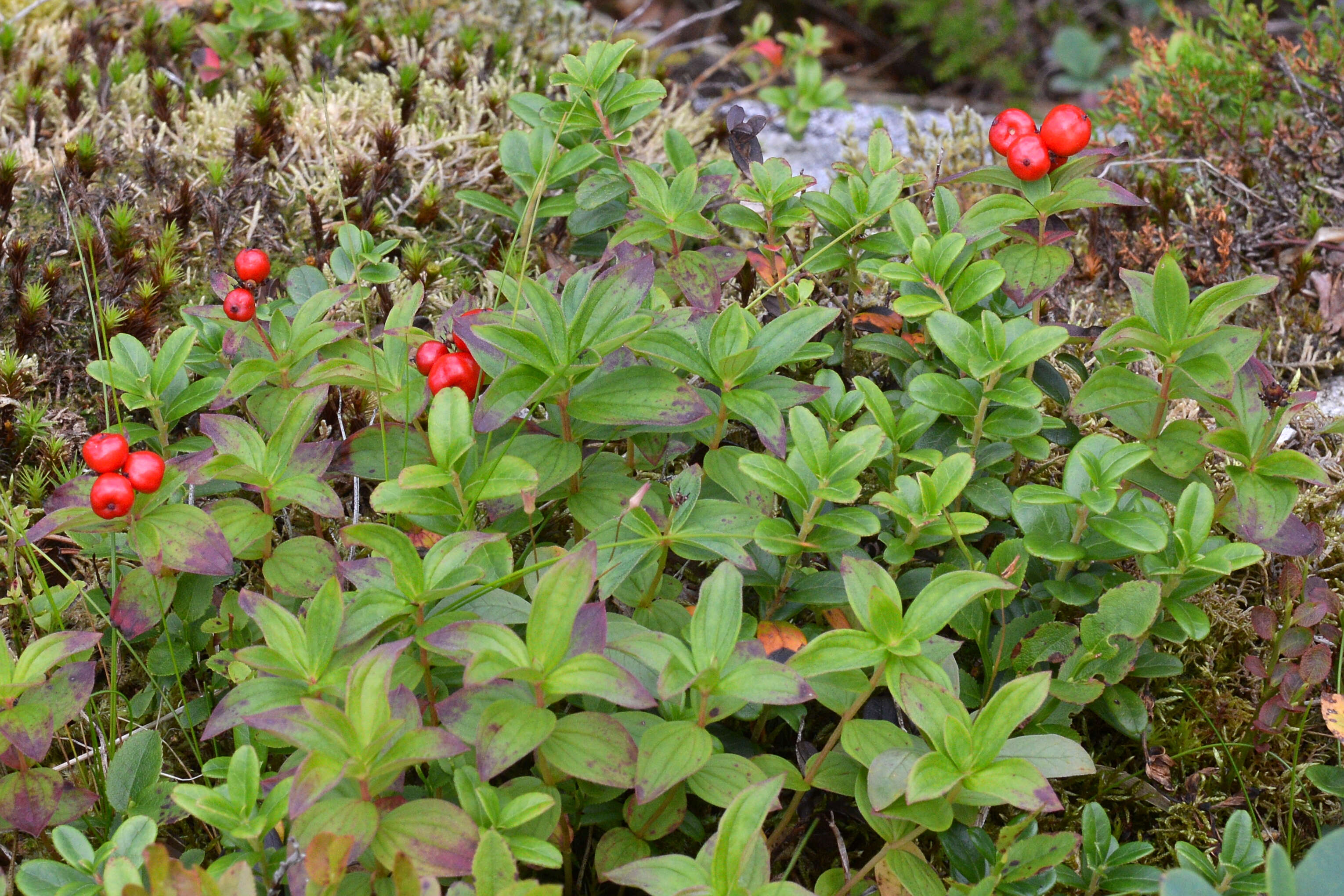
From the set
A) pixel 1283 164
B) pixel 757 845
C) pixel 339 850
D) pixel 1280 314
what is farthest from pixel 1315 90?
pixel 339 850

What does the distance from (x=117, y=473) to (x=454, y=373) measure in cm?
72

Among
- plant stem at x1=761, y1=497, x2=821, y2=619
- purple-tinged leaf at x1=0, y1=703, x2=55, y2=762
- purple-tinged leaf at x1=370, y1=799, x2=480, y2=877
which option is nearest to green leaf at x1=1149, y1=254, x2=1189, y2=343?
plant stem at x1=761, y1=497, x2=821, y2=619

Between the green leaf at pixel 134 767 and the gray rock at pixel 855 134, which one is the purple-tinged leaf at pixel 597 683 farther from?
the gray rock at pixel 855 134

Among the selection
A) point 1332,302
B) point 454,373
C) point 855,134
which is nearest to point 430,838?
point 454,373

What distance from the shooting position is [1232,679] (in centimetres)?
263

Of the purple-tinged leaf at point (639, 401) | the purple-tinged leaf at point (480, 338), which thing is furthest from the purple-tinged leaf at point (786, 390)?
the purple-tinged leaf at point (480, 338)

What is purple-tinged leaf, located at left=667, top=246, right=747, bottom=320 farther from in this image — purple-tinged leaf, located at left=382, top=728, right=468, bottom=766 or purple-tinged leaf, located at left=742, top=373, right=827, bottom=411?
purple-tinged leaf, located at left=382, top=728, right=468, bottom=766

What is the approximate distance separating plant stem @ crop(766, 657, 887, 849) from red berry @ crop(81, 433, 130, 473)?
4.91 feet

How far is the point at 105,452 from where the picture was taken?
83.2 inches

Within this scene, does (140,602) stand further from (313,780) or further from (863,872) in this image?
(863,872)

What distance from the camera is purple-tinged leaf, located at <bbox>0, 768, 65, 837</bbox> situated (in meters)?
1.98

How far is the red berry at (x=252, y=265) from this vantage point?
2.67 metres

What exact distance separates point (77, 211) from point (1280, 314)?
3.98m

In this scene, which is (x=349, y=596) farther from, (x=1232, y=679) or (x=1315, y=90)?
(x=1315, y=90)
